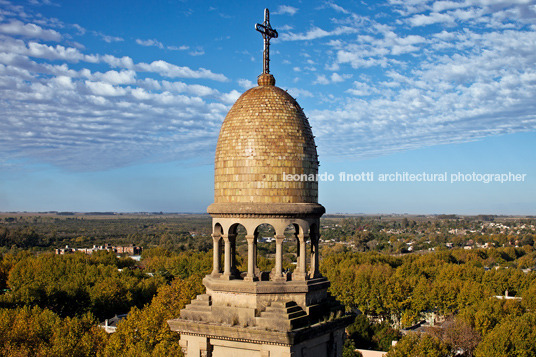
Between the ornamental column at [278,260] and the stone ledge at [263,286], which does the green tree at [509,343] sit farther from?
the ornamental column at [278,260]

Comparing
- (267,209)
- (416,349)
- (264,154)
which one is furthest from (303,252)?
(416,349)

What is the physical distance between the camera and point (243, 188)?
16656mm

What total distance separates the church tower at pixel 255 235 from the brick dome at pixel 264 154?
0.03m

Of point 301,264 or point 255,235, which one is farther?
point 255,235

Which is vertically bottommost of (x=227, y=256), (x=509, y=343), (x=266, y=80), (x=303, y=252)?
(x=509, y=343)

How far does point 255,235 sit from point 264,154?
2740mm

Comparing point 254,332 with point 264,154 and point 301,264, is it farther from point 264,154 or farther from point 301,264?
point 264,154

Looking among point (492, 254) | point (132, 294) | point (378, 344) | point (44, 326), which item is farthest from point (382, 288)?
point (492, 254)

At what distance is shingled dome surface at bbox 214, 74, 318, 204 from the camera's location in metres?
16.6

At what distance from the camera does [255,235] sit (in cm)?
1738

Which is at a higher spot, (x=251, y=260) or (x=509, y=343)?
(x=251, y=260)

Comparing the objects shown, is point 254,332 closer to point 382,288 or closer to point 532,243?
point 382,288

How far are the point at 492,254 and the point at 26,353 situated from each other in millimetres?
111991

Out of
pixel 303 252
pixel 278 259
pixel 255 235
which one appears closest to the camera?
pixel 278 259
